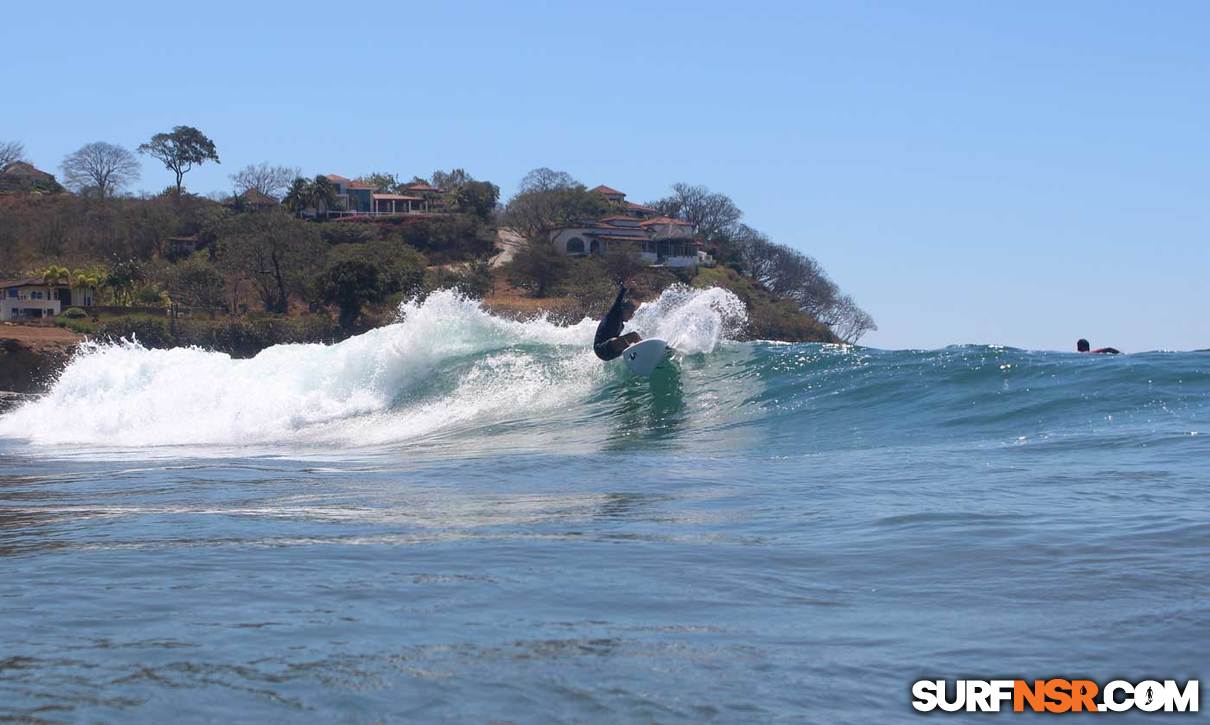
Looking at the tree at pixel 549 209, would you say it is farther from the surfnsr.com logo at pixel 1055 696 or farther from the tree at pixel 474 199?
the surfnsr.com logo at pixel 1055 696

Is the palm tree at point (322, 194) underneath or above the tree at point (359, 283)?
above

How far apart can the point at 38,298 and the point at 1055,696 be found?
63.9 m

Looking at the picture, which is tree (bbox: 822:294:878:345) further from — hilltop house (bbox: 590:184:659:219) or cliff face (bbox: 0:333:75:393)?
cliff face (bbox: 0:333:75:393)

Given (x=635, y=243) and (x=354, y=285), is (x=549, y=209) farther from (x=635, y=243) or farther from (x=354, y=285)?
(x=354, y=285)

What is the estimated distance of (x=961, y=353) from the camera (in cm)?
2097

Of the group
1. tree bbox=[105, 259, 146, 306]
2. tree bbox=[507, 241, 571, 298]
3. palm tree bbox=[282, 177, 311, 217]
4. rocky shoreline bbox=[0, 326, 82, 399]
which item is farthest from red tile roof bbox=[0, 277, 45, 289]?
palm tree bbox=[282, 177, 311, 217]

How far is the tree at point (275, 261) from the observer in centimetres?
6756

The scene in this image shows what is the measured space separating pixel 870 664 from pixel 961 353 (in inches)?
633

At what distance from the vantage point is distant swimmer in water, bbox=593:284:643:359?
23.1 meters

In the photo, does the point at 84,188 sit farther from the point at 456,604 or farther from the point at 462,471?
the point at 456,604

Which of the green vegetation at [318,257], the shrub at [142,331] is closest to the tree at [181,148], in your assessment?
the green vegetation at [318,257]

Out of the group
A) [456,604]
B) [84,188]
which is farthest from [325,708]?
[84,188]

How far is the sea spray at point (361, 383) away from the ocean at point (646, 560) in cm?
269

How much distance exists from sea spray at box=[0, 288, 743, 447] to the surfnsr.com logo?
1496 cm
